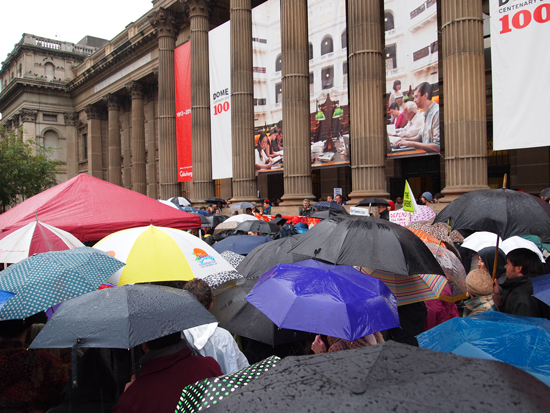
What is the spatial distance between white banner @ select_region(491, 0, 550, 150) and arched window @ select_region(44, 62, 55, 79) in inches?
1806

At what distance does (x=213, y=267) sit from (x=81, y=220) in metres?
3.41

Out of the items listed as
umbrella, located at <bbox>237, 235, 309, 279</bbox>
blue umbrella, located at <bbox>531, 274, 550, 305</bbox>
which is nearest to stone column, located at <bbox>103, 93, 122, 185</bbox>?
umbrella, located at <bbox>237, 235, 309, 279</bbox>

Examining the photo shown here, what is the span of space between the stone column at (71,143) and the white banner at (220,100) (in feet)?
95.2

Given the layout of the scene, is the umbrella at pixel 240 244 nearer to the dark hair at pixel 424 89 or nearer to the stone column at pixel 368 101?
the stone column at pixel 368 101

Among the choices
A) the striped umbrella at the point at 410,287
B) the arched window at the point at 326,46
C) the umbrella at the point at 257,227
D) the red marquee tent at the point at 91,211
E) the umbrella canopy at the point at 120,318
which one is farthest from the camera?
the arched window at the point at 326,46

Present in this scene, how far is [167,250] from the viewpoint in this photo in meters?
4.72

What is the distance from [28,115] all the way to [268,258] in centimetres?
4666

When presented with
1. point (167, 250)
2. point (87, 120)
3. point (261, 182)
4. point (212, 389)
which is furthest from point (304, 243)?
point (87, 120)

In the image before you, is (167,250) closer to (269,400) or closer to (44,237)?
(44,237)

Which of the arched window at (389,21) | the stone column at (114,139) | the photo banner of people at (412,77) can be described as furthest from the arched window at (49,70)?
the photo banner of people at (412,77)

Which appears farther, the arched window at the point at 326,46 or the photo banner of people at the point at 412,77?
the arched window at the point at 326,46

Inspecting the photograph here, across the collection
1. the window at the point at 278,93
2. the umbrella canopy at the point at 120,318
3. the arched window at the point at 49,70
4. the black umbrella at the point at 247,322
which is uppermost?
the arched window at the point at 49,70

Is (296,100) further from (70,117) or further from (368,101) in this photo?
(70,117)

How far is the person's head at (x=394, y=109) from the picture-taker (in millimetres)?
15789
